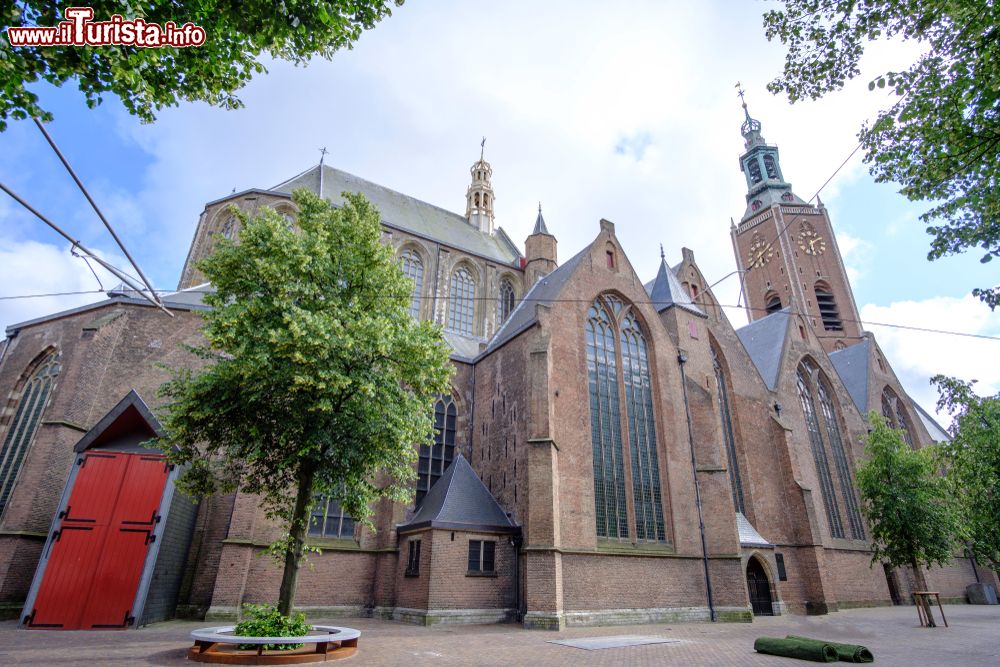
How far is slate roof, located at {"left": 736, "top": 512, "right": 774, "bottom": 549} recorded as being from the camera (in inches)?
805

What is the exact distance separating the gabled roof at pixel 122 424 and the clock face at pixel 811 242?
5076 centimetres

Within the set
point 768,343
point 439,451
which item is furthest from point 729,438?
point 439,451

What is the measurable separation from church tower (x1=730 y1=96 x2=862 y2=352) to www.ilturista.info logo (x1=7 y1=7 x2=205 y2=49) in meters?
42.1

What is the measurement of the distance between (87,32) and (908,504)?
27393 millimetres

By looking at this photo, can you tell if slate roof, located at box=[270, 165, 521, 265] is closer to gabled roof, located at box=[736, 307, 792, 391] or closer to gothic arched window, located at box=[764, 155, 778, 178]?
gabled roof, located at box=[736, 307, 792, 391]

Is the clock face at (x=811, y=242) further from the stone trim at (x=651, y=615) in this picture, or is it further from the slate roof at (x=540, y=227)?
the stone trim at (x=651, y=615)

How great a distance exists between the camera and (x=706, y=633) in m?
14.6

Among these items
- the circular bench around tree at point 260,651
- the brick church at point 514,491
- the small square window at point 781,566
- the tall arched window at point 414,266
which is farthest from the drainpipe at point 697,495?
the tall arched window at point 414,266

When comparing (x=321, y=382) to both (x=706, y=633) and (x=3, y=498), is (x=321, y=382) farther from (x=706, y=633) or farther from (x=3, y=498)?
(x=3, y=498)

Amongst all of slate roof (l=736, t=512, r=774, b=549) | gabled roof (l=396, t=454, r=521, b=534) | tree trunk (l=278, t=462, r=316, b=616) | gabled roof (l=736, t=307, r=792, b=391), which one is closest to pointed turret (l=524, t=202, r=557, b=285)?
gabled roof (l=736, t=307, r=792, b=391)

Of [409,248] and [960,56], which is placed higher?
[409,248]

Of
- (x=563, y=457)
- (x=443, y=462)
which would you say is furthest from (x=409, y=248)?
(x=563, y=457)

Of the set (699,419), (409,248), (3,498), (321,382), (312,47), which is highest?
(409,248)

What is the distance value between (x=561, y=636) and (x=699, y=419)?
36.1 feet
